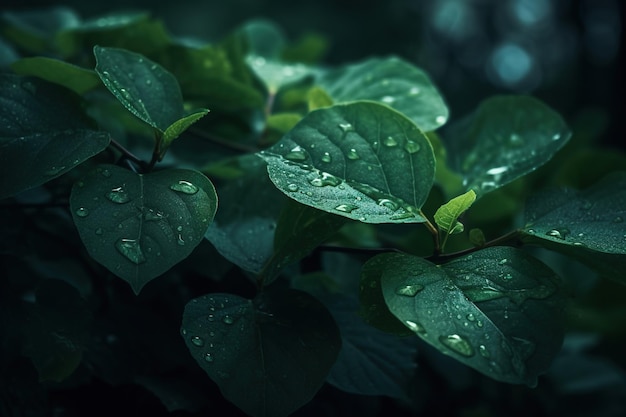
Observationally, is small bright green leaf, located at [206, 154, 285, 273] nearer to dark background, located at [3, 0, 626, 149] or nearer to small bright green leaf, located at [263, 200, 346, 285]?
small bright green leaf, located at [263, 200, 346, 285]

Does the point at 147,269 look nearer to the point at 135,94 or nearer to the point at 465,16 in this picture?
the point at 135,94

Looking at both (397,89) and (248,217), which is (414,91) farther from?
(248,217)

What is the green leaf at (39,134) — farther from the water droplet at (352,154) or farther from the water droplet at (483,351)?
the water droplet at (483,351)

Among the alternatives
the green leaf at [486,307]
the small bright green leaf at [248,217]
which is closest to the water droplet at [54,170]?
the small bright green leaf at [248,217]

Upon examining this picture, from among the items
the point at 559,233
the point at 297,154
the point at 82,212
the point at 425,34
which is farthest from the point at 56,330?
the point at 425,34

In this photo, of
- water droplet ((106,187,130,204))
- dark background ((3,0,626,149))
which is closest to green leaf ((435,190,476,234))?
water droplet ((106,187,130,204))

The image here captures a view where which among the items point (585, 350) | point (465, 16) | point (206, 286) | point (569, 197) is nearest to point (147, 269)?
point (206, 286)
